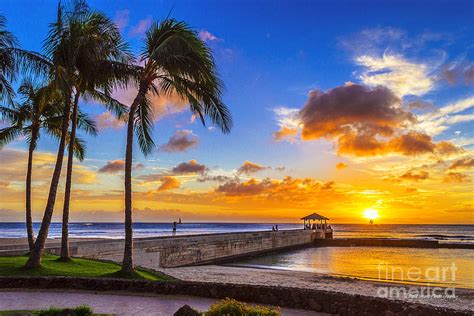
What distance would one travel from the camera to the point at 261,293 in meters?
9.77

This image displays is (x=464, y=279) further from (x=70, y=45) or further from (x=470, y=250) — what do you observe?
(x=470, y=250)

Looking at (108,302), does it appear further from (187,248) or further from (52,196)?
(187,248)

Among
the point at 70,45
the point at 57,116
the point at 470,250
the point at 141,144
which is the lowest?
the point at 470,250

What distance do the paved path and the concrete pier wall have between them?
33.5 ft

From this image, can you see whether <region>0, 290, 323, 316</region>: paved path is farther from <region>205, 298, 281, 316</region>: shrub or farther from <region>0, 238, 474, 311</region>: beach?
<region>0, 238, 474, 311</region>: beach

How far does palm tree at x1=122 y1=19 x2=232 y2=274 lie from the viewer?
14.0 m

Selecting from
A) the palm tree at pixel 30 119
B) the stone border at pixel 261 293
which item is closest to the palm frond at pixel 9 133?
the palm tree at pixel 30 119

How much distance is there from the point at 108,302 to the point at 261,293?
360cm

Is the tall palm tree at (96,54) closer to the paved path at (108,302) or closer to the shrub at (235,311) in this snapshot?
the paved path at (108,302)

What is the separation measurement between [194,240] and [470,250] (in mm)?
41880

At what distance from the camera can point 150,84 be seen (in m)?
15.7

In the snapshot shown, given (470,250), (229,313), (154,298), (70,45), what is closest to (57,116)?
(70,45)

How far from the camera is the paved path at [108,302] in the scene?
8.73 meters

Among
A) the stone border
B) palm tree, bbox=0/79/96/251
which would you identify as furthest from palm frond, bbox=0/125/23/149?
the stone border
